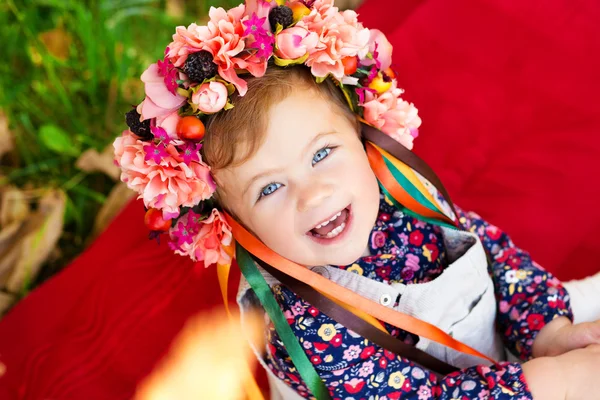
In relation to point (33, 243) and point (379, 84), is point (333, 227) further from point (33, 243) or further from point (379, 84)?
point (33, 243)

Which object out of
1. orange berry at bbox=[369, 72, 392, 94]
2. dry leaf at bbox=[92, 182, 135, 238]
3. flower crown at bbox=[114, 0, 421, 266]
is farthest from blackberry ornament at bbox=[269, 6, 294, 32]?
dry leaf at bbox=[92, 182, 135, 238]

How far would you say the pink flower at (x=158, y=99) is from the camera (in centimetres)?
91

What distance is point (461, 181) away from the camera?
5.00 ft

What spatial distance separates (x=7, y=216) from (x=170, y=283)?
0.65 meters

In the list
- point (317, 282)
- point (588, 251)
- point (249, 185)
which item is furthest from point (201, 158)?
point (588, 251)

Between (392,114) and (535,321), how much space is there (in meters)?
0.48

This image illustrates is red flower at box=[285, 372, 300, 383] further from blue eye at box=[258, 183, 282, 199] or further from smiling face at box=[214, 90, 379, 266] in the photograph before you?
blue eye at box=[258, 183, 282, 199]

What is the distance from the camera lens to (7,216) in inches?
70.2

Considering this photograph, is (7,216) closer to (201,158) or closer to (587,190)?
(201,158)

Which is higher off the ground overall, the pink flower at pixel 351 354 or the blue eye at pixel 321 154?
the blue eye at pixel 321 154

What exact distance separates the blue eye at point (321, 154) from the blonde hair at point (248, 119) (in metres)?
0.10

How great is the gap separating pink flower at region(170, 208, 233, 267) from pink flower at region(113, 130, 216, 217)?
59 mm

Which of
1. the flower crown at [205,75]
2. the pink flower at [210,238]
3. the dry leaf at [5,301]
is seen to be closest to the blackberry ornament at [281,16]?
the flower crown at [205,75]

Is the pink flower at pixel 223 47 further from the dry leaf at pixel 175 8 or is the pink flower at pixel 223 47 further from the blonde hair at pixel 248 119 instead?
the dry leaf at pixel 175 8
